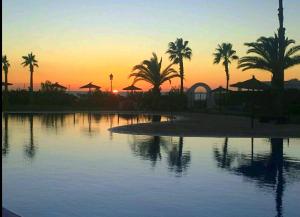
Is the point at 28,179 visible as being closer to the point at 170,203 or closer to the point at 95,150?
the point at 170,203

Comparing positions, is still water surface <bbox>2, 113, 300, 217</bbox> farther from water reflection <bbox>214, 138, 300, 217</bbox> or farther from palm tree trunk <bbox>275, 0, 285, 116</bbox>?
palm tree trunk <bbox>275, 0, 285, 116</bbox>

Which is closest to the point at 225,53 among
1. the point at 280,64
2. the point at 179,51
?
the point at 179,51

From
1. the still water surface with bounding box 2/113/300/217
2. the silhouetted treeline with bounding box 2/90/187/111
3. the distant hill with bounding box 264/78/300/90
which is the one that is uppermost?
the distant hill with bounding box 264/78/300/90

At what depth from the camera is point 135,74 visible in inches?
1694

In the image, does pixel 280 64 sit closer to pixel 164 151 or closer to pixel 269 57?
pixel 269 57

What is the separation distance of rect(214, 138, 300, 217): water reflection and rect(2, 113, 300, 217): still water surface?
19 mm

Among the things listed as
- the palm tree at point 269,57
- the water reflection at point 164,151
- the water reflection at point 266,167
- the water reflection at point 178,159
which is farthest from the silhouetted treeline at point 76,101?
the water reflection at point 266,167

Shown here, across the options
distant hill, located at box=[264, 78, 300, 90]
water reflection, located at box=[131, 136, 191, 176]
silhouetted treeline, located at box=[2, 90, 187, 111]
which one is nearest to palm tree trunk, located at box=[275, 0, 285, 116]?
water reflection, located at box=[131, 136, 191, 176]

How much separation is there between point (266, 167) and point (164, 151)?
11.5ft

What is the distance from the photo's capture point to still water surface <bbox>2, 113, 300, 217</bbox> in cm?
662

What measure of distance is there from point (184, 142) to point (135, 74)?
27871 millimetres

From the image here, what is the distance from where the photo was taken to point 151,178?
8984mm

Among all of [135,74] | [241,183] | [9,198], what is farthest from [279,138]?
[135,74]

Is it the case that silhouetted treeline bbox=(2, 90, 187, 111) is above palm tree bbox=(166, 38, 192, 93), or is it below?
below
